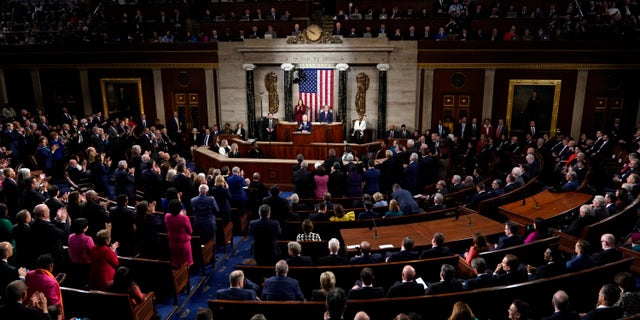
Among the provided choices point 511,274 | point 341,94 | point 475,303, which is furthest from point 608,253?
point 341,94

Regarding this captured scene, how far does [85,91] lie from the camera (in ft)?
59.7

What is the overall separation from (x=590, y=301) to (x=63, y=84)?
61.4 ft

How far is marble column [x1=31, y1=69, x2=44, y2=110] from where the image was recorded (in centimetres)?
1838

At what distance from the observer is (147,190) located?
9.41 metres

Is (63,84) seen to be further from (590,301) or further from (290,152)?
(590,301)

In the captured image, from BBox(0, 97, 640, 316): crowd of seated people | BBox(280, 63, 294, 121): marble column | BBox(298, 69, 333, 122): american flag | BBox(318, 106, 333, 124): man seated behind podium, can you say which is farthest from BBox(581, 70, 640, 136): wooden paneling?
BBox(280, 63, 294, 121): marble column

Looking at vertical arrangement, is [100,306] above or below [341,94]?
below

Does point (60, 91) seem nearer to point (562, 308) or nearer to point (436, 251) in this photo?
point (436, 251)

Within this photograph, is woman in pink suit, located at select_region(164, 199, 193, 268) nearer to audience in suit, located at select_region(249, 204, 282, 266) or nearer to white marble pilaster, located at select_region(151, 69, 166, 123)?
audience in suit, located at select_region(249, 204, 282, 266)

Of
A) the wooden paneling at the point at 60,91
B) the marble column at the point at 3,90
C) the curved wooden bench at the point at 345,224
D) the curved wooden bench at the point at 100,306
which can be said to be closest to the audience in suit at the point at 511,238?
the curved wooden bench at the point at 345,224

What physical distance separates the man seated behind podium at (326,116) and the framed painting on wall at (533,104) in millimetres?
5868

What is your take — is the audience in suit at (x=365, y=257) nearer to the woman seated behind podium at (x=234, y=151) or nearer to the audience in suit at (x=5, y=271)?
the audience in suit at (x=5, y=271)

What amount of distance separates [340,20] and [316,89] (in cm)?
251

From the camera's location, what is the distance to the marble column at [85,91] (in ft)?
59.2
